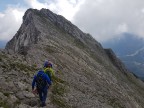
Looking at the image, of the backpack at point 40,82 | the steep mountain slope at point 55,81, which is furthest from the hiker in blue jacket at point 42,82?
the steep mountain slope at point 55,81

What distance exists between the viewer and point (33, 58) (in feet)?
135

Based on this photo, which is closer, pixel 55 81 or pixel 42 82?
pixel 42 82

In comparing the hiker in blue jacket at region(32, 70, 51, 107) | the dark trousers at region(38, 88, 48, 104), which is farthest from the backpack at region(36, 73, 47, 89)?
the dark trousers at region(38, 88, 48, 104)

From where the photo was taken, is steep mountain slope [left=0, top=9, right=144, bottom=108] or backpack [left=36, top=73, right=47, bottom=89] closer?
backpack [left=36, top=73, right=47, bottom=89]

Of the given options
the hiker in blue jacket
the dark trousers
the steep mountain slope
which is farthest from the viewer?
the steep mountain slope

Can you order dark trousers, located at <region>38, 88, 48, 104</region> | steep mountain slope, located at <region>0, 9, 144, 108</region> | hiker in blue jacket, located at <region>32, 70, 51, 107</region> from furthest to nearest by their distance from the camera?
steep mountain slope, located at <region>0, 9, 144, 108</region> → dark trousers, located at <region>38, 88, 48, 104</region> → hiker in blue jacket, located at <region>32, 70, 51, 107</region>

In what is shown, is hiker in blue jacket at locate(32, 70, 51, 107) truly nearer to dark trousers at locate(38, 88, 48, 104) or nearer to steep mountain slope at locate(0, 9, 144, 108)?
dark trousers at locate(38, 88, 48, 104)

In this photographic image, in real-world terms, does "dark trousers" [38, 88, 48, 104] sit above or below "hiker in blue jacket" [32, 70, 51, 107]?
below

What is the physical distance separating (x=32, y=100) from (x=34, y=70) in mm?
10812

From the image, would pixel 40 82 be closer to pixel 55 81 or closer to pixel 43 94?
pixel 43 94

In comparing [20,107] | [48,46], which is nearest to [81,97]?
[20,107]

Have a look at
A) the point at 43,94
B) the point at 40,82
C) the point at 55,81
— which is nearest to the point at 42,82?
the point at 40,82

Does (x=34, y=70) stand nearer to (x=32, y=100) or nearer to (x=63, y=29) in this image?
(x=32, y=100)

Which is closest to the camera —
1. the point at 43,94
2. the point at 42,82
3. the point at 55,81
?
the point at 42,82
